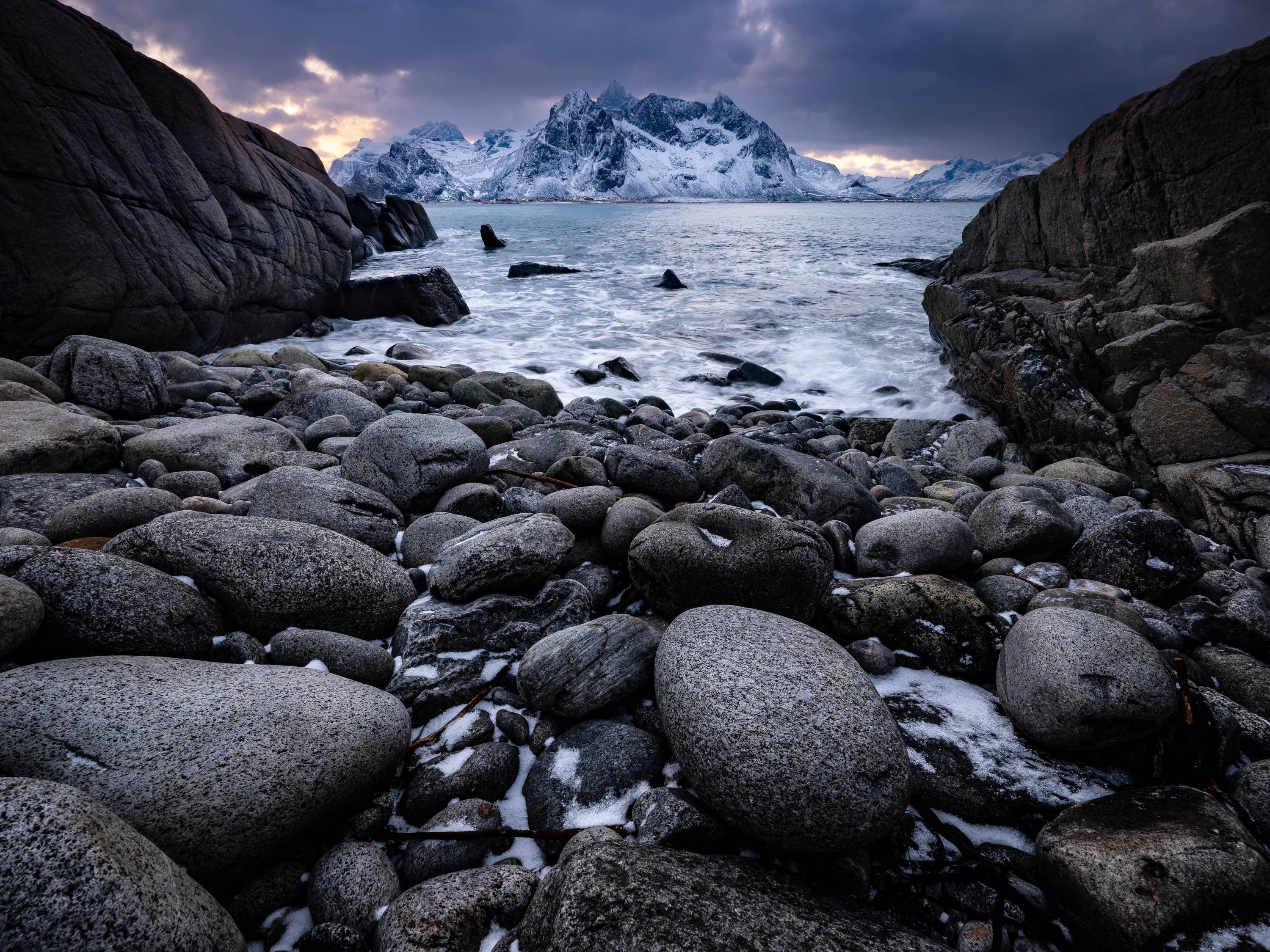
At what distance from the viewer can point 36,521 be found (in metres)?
3.02

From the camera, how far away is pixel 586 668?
2314 millimetres

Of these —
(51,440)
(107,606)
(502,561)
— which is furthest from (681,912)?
(51,440)

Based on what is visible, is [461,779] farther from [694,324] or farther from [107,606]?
[694,324]

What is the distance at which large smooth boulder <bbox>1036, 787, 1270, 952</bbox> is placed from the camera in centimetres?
153

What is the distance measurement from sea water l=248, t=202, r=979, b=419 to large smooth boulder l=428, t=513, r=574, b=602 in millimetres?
6445

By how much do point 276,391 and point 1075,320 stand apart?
29.7 ft

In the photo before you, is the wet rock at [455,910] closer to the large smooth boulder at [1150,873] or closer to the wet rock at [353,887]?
the wet rock at [353,887]

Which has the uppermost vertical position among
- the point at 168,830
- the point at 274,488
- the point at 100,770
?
the point at 274,488

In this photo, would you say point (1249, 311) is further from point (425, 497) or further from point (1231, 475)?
point (425, 497)

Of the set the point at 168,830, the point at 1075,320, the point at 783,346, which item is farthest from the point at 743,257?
the point at 168,830

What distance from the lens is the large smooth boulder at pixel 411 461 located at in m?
3.89

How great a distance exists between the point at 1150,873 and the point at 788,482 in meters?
2.77

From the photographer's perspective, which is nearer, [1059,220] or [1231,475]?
[1231,475]

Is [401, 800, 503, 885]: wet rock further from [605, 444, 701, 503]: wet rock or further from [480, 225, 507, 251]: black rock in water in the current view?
[480, 225, 507, 251]: black rock in water
